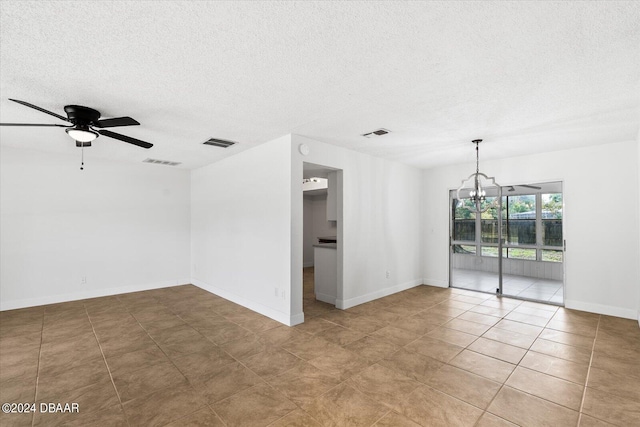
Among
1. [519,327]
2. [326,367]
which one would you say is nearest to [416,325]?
[519,327]

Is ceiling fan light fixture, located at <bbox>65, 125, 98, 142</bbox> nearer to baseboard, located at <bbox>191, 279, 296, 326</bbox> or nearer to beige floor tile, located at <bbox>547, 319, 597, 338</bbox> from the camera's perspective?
baseboard, located at <bbox>191, 279, 296, 326</bbox>

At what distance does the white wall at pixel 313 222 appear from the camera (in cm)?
934

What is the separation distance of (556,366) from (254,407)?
9.43ft

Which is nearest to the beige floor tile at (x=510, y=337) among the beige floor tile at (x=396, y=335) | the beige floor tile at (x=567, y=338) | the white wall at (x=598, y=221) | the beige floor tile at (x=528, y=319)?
the beige floor tile at (x=567, y=338)

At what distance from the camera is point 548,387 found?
8.38 ft

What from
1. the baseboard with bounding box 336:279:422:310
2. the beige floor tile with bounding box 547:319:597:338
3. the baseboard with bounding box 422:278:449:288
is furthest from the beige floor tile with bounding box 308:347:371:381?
the baseboard with bounding box 422:278:449:288

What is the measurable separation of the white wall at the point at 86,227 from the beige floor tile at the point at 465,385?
5.81 meters

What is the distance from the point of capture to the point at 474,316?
175 inches

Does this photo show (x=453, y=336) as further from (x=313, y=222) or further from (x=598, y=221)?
(x=313, y=222)

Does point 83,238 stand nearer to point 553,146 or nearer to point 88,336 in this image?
point 88,336

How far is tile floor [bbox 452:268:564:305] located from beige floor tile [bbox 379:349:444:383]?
3590 millimetres

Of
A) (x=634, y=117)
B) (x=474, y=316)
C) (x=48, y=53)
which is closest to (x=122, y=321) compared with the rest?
(x=48, y=53)

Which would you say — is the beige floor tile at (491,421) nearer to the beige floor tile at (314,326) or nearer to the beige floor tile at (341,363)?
the beige floor tile at (341,363)

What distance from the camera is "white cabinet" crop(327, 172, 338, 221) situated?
5014mm
